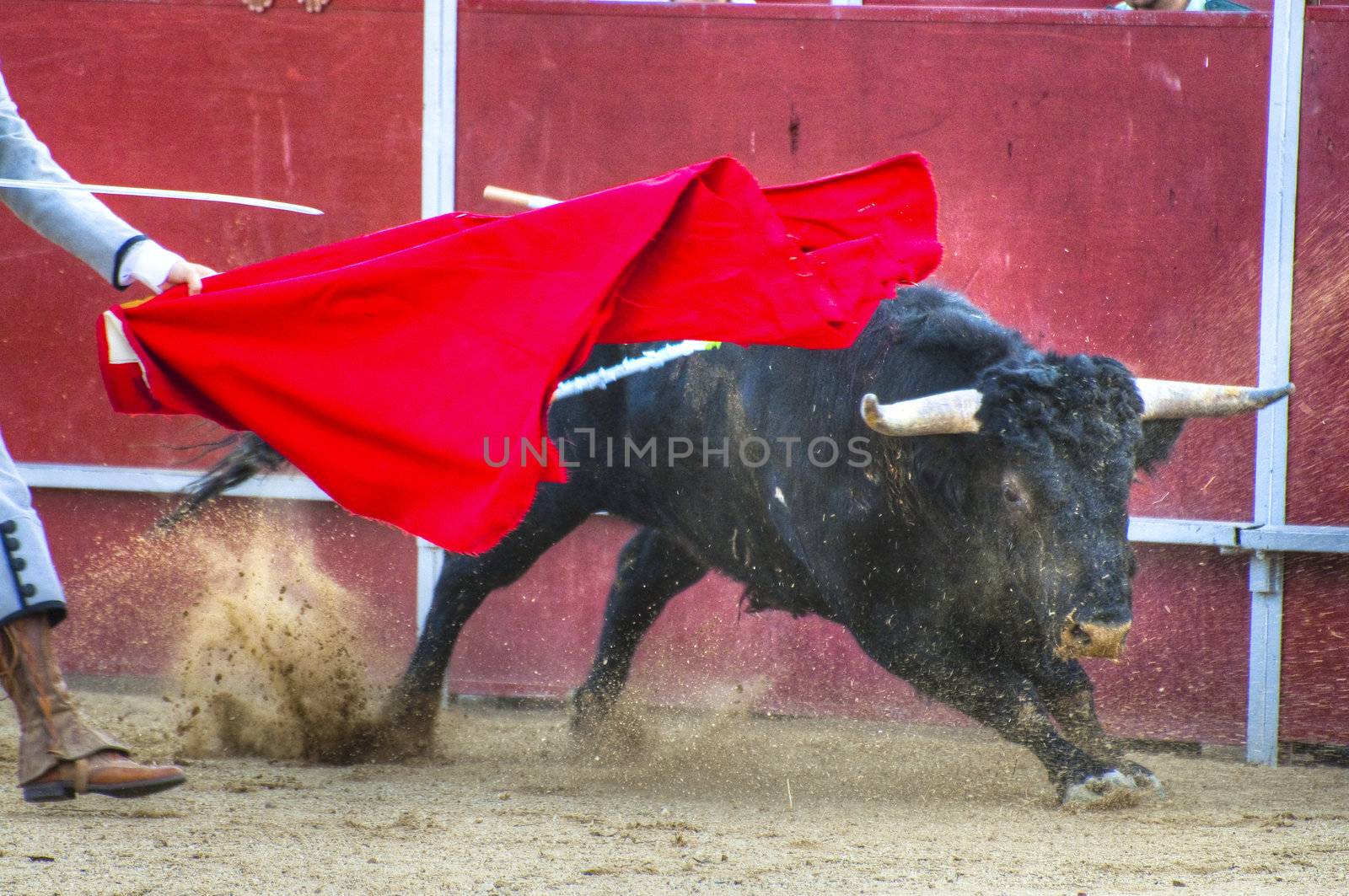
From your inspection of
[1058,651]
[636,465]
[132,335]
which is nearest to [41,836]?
[132,335]

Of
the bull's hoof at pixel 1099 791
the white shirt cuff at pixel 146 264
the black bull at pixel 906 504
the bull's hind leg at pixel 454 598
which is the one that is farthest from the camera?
the bull's hind leg at pixel 454 598

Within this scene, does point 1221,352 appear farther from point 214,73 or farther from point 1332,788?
point 214,73

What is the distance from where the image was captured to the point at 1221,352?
173 inches

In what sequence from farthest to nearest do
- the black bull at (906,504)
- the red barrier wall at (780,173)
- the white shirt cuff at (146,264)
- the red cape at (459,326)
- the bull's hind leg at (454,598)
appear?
the red barrier wall at (780,173) < the bull's hind leg at (454,598) < the black bull at (906,504) < the red cape at (459,326) < the white shirt cuff at (146,264)

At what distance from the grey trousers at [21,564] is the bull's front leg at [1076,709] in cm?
219

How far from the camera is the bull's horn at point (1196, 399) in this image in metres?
3.48

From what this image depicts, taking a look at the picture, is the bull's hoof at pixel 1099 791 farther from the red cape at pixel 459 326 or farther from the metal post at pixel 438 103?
the metal post at pixel 438 103

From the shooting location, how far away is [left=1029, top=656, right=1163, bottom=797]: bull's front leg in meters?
3.55

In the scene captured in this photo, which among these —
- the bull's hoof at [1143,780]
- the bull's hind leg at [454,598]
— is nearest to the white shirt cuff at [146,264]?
the bull's hind leg at [454,598]

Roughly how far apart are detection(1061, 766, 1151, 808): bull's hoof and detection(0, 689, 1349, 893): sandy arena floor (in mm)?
41

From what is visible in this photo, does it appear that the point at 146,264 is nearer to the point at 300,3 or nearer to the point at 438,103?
the point at 438,103

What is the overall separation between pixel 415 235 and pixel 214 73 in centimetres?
195

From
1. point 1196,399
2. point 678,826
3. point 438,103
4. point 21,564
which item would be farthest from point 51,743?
point 438,103

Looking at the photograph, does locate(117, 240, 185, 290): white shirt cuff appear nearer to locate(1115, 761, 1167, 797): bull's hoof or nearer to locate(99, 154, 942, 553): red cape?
locate(99, 154, 942, 553): red cape
